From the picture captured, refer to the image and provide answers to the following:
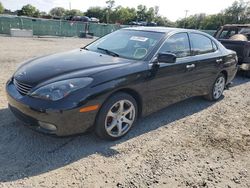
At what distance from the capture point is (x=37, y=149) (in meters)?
3.27

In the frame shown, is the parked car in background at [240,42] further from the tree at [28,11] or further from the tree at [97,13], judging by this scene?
the tree at [97,13]

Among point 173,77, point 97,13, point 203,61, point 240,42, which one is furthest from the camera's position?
point 97,13

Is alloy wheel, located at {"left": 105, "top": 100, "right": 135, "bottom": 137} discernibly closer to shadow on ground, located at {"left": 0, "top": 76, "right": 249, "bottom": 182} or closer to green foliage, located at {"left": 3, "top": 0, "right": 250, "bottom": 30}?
shadow on ground, located at {"left": 0, "top": 76, "right": 249, "bottom": 182}

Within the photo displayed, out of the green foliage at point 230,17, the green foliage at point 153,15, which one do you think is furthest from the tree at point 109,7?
the green foliage at point 230,17

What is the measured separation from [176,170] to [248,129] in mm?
2054

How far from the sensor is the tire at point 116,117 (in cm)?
335

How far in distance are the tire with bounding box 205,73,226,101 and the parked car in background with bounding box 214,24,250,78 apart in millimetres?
2768

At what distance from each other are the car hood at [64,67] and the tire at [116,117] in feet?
1.51

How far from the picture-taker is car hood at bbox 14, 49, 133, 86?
330 cm

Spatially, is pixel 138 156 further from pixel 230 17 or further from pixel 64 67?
pixel 230 17

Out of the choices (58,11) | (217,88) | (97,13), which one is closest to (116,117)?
(217,88)

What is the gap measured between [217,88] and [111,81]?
3.26 meters

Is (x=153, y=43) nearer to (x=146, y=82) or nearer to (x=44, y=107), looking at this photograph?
(x=146, y=82)

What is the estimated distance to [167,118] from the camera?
460cm
